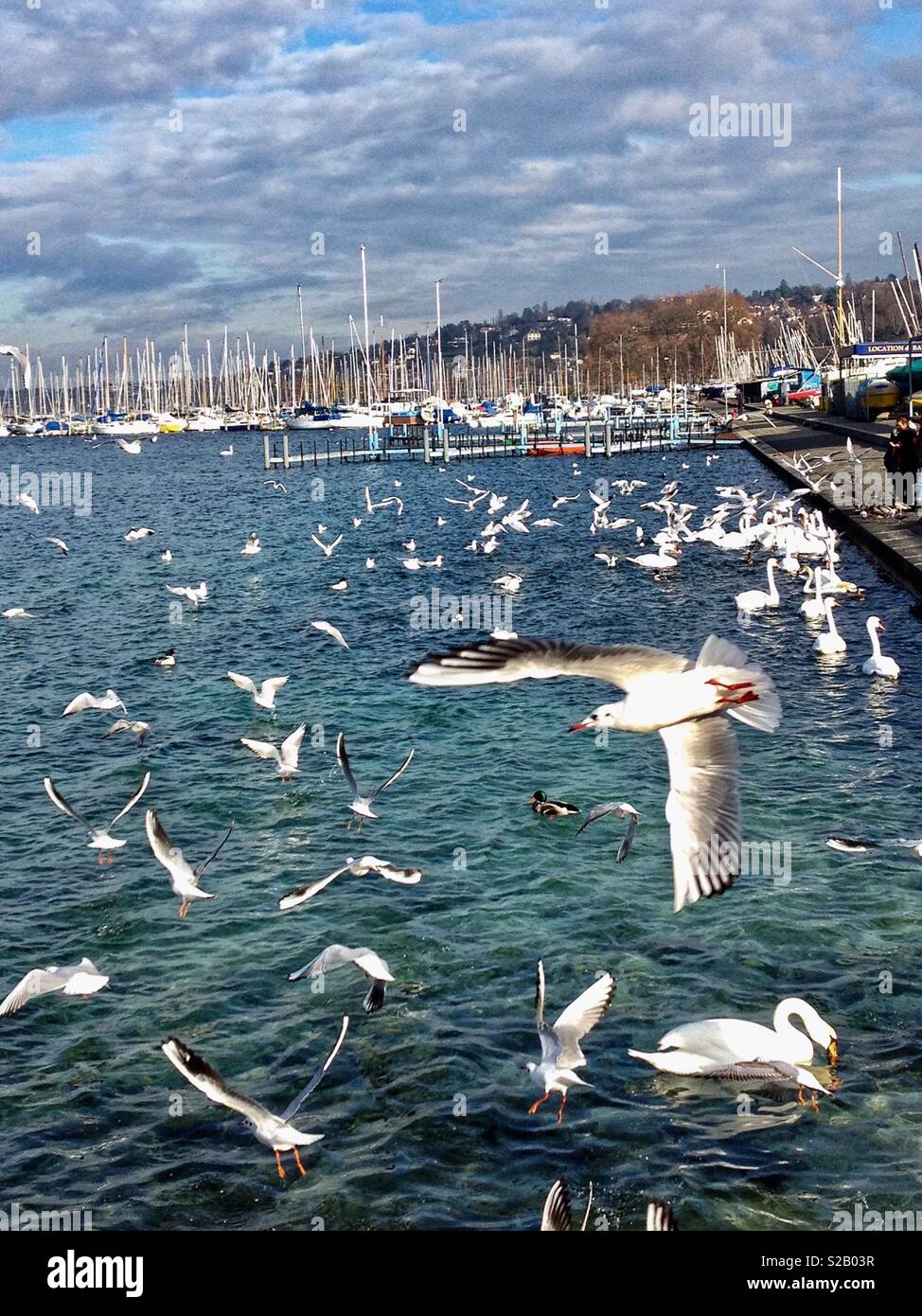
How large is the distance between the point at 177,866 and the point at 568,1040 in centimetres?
424

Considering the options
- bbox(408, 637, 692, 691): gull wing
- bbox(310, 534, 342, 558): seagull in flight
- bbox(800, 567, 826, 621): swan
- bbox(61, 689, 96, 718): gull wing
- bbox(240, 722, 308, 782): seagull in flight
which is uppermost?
bbox(408, 637, 692, 691): gull wing

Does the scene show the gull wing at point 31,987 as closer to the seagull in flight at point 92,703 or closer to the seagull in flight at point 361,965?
the seagull in flight at point 361,965

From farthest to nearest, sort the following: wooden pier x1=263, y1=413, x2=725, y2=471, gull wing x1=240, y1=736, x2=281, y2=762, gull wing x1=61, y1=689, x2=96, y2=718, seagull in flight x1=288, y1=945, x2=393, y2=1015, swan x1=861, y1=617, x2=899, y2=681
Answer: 1. wooden pier x1=263, y1=413, x2=725, y2=471
2. swan x1=861, y1=617, x2=899, y2=681
3. gull wing x1=61, y1=689, x2=96, y2=718
4. gull wing x1=240, y1=736, x2=281, y2=762
5. seagull in flight x1=288, y1=945, x2=393, y2=1015

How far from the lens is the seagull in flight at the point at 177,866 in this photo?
11.1 meters

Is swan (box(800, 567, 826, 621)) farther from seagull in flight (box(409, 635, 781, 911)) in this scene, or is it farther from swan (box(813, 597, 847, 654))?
seagull in flight (box(409, 635, 781, 911))

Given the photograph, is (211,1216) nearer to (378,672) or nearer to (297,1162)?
(297,1162)

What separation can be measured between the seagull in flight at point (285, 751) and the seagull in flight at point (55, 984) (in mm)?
5407

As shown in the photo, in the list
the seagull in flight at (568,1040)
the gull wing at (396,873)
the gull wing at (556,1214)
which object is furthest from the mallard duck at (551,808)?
the gull wing at (556,1214)

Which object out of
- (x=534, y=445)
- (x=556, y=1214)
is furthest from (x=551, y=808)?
(x=534, y=445)

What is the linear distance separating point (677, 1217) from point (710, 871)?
8.90ft

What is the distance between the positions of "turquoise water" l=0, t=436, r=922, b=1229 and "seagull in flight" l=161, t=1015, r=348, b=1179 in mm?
307

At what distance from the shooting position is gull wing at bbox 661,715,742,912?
22.2 ft

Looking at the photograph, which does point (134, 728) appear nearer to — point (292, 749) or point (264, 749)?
point (264, 749)

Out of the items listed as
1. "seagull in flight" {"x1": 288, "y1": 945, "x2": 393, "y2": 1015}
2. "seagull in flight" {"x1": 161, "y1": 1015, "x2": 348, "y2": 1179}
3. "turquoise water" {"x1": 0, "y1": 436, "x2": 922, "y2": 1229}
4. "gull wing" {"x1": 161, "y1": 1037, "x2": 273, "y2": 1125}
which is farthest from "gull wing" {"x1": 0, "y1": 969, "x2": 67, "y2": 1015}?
"gull wing" {"x1": 161, "y1": 1037, "x2": 273, "y2": 1125}
